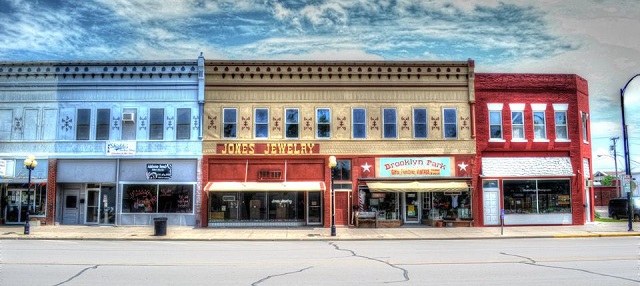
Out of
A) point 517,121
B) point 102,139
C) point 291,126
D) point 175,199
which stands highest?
point 517,121

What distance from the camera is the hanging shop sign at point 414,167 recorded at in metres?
29.1

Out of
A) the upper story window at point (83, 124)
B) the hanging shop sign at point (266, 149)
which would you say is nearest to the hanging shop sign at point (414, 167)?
the hanging shop sign at point (266, 149)

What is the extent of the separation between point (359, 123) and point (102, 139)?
14457 mm

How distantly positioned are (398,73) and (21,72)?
70.0 ft

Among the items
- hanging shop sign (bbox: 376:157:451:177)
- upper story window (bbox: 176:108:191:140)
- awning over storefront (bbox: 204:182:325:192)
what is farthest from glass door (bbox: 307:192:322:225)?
upper story window (bbox: 176:108:191:140)

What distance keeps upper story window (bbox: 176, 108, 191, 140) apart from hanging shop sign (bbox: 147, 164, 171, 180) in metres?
1.88

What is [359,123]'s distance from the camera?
2947cm

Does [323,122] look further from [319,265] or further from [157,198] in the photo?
[319,265]

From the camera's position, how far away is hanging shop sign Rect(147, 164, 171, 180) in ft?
94.8

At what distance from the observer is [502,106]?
97.8ft

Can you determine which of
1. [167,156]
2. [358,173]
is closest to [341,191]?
[358,173]

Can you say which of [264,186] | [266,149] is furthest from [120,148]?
[264,186]

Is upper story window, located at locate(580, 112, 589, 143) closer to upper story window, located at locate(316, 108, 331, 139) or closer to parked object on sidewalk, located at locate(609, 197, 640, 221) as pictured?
parked object on sidewalk, located at locate(609, 197, 640, 221)

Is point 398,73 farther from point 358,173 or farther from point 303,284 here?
point 303,284
